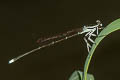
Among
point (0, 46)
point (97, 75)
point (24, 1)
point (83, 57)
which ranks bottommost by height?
point (97, 75)

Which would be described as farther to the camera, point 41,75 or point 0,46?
point 0,46

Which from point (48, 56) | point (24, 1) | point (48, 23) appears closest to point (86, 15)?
point (48, 23)

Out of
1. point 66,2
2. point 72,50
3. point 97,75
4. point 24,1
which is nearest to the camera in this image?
point 97,75

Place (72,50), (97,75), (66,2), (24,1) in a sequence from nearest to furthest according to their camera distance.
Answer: (97,75)
(72,50)
(66,2)
(24,1)

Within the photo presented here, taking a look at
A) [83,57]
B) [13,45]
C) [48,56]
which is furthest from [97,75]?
[13,45]

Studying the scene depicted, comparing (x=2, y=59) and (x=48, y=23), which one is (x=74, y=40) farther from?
(x=2, y=59)

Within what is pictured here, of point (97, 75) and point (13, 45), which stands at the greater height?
point (13, 45)
